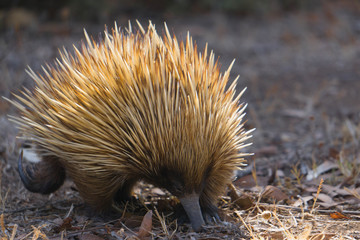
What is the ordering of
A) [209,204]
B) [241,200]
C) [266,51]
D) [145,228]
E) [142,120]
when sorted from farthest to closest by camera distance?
[266,51]
[241,200]
[209,204]
[145,228]
[142,120]

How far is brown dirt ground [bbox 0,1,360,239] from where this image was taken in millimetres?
2951

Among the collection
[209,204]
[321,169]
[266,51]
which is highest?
[266,51]

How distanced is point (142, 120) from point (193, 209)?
1.94 ft

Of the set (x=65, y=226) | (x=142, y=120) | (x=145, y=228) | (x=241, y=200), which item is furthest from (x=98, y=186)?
(x=241, y=200)

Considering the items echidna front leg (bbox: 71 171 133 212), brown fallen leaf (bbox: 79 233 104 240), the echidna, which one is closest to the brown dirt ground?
brown fallen leaf (bbox: 79 233 104 240)

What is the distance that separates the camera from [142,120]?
8.63 feet

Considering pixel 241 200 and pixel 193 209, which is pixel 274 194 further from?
pixel 193 209

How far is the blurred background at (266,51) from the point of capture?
15.8 ft

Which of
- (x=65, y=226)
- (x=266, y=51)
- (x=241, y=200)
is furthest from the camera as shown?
(x=266, y=51)

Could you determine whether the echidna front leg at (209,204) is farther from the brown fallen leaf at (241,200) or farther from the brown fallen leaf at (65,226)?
the brown fallen leaf at (65,226)

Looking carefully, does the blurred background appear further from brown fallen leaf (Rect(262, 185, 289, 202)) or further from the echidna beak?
the echidna beak

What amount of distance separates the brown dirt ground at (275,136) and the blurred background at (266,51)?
2 cm

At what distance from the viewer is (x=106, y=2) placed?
9.80 metres

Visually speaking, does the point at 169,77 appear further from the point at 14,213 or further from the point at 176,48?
the point at 14,213
